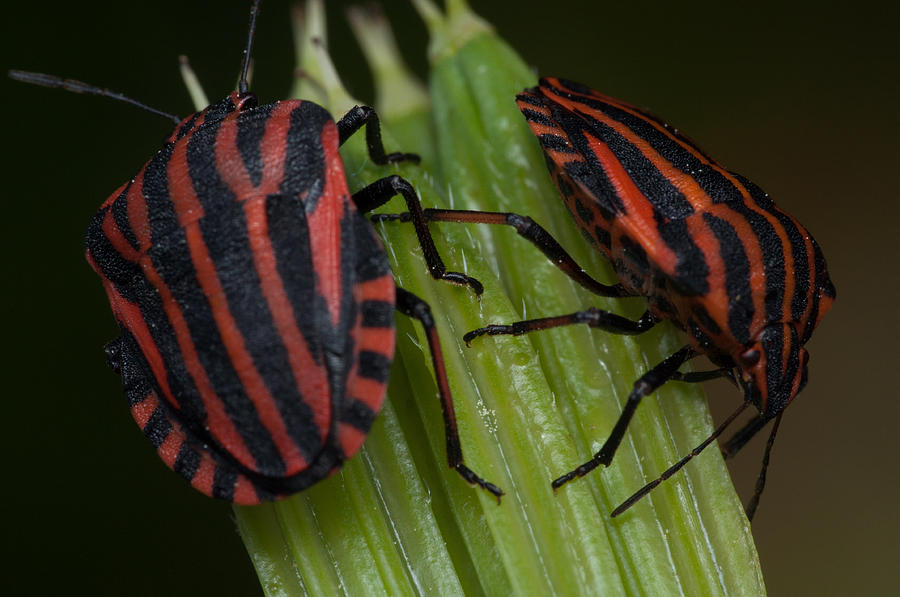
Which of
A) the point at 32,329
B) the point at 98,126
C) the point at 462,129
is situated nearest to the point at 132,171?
the point at 98,126

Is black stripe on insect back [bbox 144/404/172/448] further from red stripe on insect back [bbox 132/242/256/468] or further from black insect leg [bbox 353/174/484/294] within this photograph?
black insect leg [bbox 353/174/484/294]

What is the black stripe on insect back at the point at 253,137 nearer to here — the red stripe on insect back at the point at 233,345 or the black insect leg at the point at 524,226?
the red stripe on insect back at the point at 233,345

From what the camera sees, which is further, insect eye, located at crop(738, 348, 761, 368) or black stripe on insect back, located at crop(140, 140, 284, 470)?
→ insect eye, located at crop(738, 348, 761, 368)

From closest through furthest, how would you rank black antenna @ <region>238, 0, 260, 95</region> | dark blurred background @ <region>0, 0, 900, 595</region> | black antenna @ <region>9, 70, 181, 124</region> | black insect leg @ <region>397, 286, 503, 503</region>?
black insect leg @ <region>397, 286, 503, 503</region>
black antenna @ <region>238, 0, 260, 95</region>
black antenna @ <region>9, 70, 181, 124</region>
dark blurred background @ <region>0, 0, 900, 595</region>

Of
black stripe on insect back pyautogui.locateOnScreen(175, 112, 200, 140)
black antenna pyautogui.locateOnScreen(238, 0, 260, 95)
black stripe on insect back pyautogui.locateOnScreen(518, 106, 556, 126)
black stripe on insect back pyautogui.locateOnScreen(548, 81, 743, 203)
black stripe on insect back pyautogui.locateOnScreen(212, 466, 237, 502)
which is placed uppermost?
black antenna pyautogui.locateOnScreen(238, 0, 260, 95)

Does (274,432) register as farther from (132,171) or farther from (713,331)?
(132,171)

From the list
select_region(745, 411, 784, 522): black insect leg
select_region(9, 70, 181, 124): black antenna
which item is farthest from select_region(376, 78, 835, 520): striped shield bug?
select_region(9, 70, 181, 124): black antenna

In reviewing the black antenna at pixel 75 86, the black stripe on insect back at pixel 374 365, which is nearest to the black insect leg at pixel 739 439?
the black stripe on insect back at pixel 374 365
